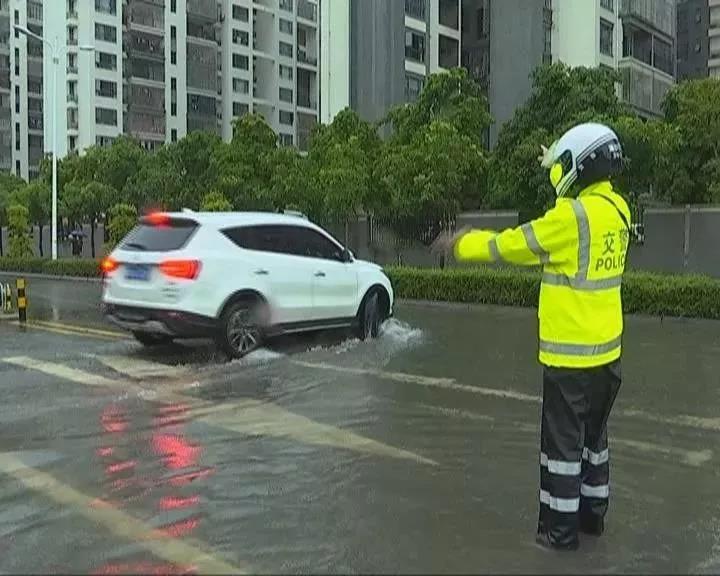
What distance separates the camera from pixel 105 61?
74688 millimetres

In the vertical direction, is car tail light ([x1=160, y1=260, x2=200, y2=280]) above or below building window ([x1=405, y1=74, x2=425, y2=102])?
below

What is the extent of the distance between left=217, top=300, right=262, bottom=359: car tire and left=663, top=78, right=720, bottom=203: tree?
16.3 metres

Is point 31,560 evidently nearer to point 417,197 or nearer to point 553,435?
point 553,435

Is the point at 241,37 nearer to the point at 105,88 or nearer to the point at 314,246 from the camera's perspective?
the point at 105,88

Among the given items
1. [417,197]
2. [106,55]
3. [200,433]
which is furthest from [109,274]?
[106,55]

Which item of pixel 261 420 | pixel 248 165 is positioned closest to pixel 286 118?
pixel 248 165

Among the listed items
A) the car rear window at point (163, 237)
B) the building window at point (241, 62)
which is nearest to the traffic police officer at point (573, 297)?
the car rear window at point (163, 237)

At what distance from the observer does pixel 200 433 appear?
6973 mm

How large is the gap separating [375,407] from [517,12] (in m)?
43.2

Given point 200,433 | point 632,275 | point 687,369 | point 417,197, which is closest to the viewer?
point 200,433

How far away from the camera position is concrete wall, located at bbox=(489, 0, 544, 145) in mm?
47000

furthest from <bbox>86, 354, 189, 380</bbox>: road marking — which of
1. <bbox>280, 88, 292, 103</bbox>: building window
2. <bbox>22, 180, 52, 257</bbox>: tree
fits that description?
<bbox>280, 88, 292, 103</bbox>: building window

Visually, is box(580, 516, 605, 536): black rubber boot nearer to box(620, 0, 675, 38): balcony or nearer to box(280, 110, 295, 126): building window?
box(620, 0, 675, 38): balcony

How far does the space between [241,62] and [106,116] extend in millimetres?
15021
